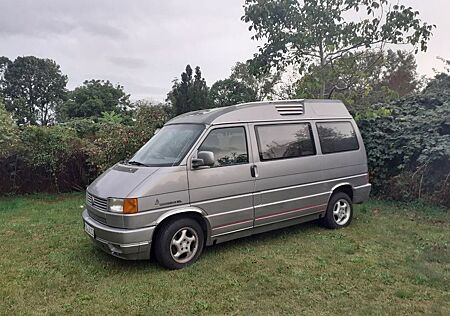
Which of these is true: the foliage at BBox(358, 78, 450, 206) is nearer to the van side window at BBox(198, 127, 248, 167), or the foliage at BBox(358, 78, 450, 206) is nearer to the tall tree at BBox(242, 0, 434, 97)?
the tall tree at BBox(242, 0, 434, 97)

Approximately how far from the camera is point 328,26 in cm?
919

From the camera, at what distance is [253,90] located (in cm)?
2420

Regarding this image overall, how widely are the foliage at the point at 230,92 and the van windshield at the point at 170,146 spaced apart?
62.6 feet

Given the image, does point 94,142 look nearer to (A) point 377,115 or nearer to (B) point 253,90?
(A) point 377,115

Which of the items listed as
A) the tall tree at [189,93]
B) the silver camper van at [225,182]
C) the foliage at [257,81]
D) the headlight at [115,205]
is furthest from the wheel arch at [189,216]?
the foliage at [257,81]

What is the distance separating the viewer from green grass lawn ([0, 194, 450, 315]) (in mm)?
3324

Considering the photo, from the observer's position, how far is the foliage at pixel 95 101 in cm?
2852

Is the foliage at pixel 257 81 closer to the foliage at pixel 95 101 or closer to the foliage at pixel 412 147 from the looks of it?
the foliage at pixel 95 101

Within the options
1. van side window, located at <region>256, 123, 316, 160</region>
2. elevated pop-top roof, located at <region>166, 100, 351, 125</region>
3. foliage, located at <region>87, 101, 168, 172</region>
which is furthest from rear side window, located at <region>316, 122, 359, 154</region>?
foliage, located at <region>87, 101, 168, 172</region>

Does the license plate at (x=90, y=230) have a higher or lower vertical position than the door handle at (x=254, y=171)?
lower

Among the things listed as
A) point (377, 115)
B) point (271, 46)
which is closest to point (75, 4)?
point (271, 46)

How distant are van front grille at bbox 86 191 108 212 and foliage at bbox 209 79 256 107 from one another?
65.2ft

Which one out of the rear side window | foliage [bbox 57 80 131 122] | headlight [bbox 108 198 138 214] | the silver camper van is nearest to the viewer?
headlight [bbox 108 198 138 214]

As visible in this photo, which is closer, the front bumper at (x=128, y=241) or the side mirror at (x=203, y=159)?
the front bumper at (x=128, y=241)
